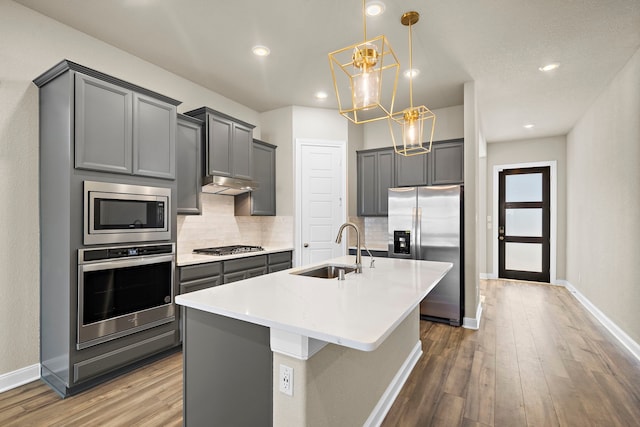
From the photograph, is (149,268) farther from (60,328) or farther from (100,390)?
(100,390)

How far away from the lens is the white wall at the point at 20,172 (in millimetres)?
2334

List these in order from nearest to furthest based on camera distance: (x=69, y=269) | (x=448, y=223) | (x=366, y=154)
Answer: (x=69, y=269) < (x=448, y=223) < (x=366, y=154)

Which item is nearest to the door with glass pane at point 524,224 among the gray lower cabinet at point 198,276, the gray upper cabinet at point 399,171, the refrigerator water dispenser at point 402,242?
the gray upper cabinet at point 399,171

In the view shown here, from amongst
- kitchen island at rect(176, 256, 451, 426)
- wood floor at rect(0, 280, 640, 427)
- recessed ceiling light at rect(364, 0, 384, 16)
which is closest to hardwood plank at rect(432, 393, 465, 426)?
Result: wood floor at rect(0, 280, 640, 427)

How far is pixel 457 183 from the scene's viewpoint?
4160mm

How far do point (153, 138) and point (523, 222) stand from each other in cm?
664

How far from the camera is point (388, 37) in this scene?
2.86 m

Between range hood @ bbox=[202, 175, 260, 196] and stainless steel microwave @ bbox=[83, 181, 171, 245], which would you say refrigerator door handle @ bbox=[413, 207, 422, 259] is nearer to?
range hood @ bbox=[202, 175, 260, 196]

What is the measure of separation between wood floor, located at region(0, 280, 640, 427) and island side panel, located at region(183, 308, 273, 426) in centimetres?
56

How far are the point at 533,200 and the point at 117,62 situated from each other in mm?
7034

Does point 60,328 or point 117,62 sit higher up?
point 117,62

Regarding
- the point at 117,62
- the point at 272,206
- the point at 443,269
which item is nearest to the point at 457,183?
the point at 443,269

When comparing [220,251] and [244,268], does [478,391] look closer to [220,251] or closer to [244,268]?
[244,268]

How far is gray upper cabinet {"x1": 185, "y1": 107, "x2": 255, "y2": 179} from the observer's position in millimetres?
3512
